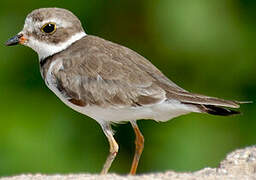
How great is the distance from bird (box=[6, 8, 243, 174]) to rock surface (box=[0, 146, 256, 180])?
1.95ft

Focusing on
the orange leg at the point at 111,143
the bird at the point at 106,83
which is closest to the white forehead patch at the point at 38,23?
the bird at the point at 106,83

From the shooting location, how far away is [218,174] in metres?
9.69

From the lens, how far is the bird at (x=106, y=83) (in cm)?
1027

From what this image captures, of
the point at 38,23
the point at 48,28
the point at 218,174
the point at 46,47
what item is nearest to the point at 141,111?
the point at 218,174

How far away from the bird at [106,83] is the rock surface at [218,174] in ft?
1.95

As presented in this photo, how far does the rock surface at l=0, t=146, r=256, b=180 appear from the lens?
920 cm

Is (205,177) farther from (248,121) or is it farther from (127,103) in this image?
(248,121)

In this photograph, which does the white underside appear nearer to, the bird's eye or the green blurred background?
the bird's eye

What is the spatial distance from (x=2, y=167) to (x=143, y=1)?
9.91 feet

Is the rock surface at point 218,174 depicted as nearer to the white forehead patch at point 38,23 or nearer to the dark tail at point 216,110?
the dark tail at point 216,110

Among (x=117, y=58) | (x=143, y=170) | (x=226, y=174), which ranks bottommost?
(x=143, y=170)

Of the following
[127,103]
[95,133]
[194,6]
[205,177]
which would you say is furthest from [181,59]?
[205,177]

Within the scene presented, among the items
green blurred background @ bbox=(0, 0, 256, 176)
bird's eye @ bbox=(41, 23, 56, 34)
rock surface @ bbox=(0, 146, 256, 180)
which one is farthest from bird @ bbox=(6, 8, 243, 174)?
green blurred background @ bbox=(0, 0, 256, 176)

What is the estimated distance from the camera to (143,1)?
499 inches
